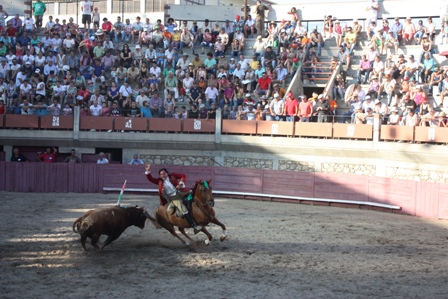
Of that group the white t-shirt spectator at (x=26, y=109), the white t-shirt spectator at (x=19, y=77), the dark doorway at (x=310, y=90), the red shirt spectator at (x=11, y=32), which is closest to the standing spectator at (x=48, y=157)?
the white t-shirt spectator at (x=26, y=109)

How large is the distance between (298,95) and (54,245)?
1495 cm

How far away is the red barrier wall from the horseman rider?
938 cm

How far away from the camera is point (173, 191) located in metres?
14.6

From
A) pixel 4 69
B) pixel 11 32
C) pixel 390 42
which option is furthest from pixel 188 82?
pixel 11 32

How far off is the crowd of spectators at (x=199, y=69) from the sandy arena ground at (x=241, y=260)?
6.52 meters

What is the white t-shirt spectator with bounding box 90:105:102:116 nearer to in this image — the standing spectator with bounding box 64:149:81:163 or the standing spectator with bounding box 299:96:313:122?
the standing spectator with bounding box 64:149:81:163

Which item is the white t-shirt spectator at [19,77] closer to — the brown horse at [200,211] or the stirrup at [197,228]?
the brown horse at [200,211]

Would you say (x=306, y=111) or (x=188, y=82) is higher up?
(x=188, y=82)

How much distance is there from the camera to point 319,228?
1789 centimetres

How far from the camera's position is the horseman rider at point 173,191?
1430 centimetres

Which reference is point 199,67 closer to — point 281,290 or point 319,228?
point 319,228

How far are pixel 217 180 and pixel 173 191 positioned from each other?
10.1m

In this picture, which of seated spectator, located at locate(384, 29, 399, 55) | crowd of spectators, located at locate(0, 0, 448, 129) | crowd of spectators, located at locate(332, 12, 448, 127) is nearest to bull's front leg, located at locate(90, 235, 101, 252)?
crowd of spectators, located at locate(0, 0, 448, 129)

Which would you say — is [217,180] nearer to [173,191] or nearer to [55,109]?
[55,109]
